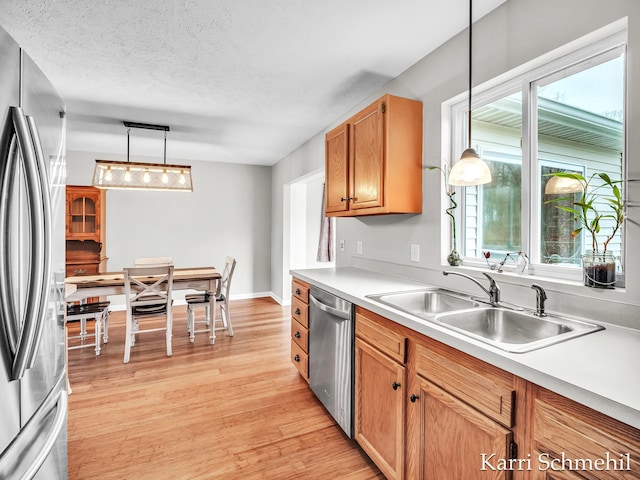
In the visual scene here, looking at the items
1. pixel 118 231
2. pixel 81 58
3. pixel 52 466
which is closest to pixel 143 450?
pixel 52 466

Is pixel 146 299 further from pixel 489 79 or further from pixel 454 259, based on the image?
pixel 489 79

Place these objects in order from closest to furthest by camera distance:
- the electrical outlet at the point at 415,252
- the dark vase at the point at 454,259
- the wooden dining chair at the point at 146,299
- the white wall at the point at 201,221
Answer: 1. the dark vase at the point at 454,259
2. the electrical outlet at the point at 415,252
3. the wooden dining chair at the point at 146,299
4. the white wall at the point at 201,221

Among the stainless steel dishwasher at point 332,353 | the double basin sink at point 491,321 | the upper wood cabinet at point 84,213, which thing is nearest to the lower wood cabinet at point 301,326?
the stainless steel dishwasher at point 332,353

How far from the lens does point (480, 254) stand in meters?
2.06

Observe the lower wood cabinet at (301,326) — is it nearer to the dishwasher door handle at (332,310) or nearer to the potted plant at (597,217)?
the dishwasher door handle at (332,310)

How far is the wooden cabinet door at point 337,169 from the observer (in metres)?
2.57

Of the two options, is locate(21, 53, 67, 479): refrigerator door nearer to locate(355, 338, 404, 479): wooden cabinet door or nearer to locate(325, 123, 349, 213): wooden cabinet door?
locate(355, 338, 404, 479): wooden cabinet door

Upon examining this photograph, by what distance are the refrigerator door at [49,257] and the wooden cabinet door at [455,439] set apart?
4.38 feet

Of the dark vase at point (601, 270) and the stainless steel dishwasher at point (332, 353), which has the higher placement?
the dark vase at point (601, 270)

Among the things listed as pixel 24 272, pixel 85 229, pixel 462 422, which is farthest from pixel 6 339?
pixel 85 229

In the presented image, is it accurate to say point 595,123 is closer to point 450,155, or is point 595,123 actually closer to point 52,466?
point 450,155

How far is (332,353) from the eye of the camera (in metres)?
2.10

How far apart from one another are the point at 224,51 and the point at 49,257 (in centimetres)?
173

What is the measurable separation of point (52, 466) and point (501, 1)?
9.10ft
